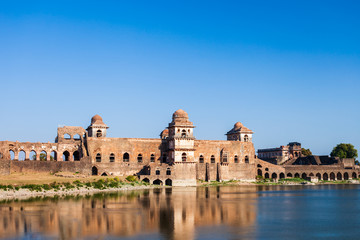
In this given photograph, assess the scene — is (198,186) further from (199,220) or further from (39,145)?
(199,220)

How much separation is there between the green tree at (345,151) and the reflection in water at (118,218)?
64.5m

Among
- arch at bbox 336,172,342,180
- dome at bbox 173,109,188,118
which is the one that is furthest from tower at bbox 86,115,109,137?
arch at bbox 336,172,342,180

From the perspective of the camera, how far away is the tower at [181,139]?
66.0 meters

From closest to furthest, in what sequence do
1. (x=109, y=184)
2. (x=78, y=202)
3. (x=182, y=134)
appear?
(x=78, y=202) → (x=109, y=184) → (x=182, y=134)

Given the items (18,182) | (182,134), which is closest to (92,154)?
(182,134)

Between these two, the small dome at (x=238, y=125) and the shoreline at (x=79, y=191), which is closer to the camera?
the shoreline at (x=79, y=191)

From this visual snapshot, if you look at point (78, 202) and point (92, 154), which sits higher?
point (92, 154)

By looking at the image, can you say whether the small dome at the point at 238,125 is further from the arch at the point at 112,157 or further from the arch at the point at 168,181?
the arch at the point at 112,157

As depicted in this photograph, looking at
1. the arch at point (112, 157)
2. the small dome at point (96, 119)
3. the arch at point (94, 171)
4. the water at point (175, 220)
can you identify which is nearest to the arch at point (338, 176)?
the arch at point (112, 157)

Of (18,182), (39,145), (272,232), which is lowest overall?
(272,232)

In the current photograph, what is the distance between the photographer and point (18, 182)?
157ft

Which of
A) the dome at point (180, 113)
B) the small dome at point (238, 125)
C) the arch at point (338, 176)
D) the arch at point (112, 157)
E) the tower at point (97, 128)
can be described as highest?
the dome at point (180, 113)

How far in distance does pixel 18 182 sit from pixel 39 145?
14.7 m

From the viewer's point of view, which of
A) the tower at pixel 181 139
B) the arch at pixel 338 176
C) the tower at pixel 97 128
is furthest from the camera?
the arch at pixel 338 176
